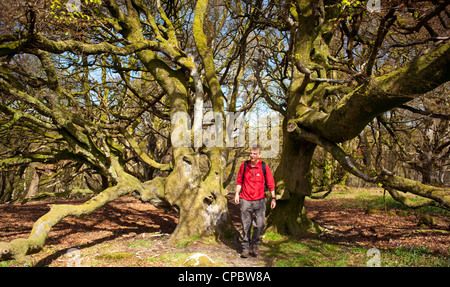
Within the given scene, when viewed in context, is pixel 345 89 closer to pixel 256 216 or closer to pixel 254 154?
pixel 254 154

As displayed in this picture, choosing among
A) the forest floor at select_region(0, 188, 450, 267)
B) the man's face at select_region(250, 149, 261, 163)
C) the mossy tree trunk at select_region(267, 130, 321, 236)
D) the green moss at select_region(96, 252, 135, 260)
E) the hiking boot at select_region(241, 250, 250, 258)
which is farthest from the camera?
the mossy tree trunk at select_region(267, 130, 321, 236)

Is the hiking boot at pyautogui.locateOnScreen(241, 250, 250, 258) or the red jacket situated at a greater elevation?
the red jacket

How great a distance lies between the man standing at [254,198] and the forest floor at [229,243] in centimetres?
38

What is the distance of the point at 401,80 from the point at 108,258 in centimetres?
571

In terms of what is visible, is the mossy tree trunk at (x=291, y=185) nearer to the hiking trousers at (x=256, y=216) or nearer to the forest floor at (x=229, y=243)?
the forest floor at (x=229, y=243)

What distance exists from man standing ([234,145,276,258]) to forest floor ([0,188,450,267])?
38 centimetres

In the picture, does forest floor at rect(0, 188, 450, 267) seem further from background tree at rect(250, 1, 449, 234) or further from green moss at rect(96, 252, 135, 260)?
background tree at rect(250, 1, 449, 234)

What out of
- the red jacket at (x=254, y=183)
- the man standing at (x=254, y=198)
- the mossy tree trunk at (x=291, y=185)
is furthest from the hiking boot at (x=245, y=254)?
the mossy tree trunk at (x=291, y=185)

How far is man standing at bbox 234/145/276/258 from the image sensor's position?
5301 millimetres

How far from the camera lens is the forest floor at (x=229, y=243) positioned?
4.86 metres

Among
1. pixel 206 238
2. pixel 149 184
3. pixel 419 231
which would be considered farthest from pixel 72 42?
pixel 419 231

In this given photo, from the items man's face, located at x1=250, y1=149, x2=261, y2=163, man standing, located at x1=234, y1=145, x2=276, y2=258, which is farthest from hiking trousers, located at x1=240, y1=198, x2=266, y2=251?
man's face, located at x1=250, y1=149, x2=261, y2=163

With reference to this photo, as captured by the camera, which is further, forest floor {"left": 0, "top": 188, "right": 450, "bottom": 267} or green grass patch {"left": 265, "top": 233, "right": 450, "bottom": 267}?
forest floor {"left": 0, "top": 188, "right": 450, "bottom": 267}

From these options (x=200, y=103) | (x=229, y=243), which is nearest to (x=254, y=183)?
(x=229, y=243)
